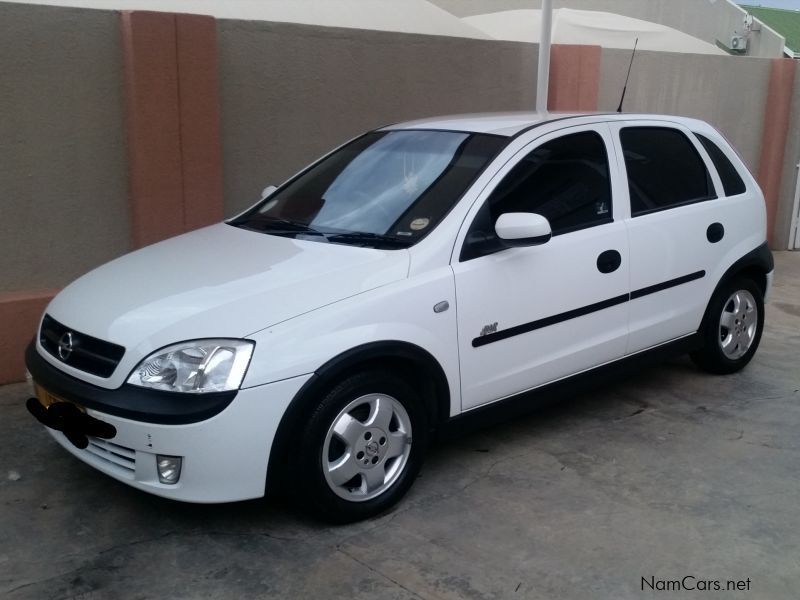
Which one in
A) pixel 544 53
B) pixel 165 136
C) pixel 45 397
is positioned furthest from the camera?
pixel 544 53

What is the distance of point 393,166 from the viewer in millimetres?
4578

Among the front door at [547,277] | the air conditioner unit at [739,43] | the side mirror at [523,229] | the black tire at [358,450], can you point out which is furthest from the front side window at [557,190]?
the air conditioner unit at [739,43]

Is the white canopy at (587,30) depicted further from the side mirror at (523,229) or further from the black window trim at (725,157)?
the side mirror at (523,229)

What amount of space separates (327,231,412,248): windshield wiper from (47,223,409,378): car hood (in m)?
0.08

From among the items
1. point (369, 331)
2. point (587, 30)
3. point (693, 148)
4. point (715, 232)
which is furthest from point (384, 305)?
point (587, 30)

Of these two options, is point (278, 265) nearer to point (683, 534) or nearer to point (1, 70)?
point (683, 534)

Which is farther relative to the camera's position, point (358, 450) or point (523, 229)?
point (523, 229)

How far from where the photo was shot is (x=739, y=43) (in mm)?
17688

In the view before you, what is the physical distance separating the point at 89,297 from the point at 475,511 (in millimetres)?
1970

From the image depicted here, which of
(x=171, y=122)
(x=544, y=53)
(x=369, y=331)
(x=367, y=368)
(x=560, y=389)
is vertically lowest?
(x=560, y=389)

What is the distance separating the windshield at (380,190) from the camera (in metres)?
4.13

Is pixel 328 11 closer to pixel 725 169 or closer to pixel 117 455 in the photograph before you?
pixel 725 169

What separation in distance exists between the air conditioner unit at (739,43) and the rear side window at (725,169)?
13.7 meters

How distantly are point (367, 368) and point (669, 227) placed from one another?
2.21 m
